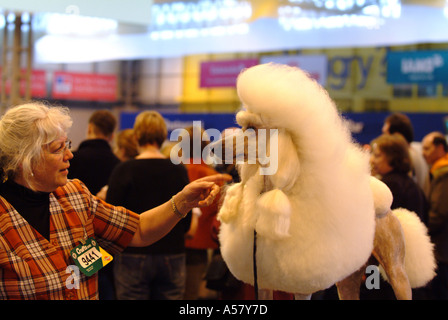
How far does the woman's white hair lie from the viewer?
62.2 inches

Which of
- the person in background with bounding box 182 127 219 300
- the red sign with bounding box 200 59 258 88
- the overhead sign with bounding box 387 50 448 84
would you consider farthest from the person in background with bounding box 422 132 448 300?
the red sign with bounding box 200 59 258 88

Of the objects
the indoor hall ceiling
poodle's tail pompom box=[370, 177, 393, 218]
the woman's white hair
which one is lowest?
poodle's tail pompom box=[370, 177, 393, 218]

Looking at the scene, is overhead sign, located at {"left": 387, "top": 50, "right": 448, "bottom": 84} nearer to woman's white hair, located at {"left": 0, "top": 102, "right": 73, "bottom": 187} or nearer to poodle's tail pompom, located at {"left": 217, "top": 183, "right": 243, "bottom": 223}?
poodle's tail pompom, located at {"left": 217, "top": 183, "right": 243, "bottom": 223}

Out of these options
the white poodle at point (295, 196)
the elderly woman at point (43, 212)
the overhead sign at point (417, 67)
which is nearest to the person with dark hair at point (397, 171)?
the white poodle at point (295, 196)

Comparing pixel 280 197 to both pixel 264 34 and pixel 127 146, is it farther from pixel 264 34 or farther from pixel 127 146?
pixel 264 34

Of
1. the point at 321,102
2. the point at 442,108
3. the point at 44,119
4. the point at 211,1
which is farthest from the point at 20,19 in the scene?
the point at 442,108

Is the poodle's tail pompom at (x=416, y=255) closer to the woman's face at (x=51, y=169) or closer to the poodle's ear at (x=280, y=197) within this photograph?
the poodle's ear at (x=280, y=197)

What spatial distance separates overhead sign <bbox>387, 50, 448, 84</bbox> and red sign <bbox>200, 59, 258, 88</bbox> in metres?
4.85

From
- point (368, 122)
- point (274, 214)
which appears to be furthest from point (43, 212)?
point (368, 122)

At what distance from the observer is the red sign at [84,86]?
18812 millimetres

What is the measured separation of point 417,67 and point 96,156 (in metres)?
9.70

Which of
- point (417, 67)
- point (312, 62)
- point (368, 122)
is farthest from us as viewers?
point (312, 62)

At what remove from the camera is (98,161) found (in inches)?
123
